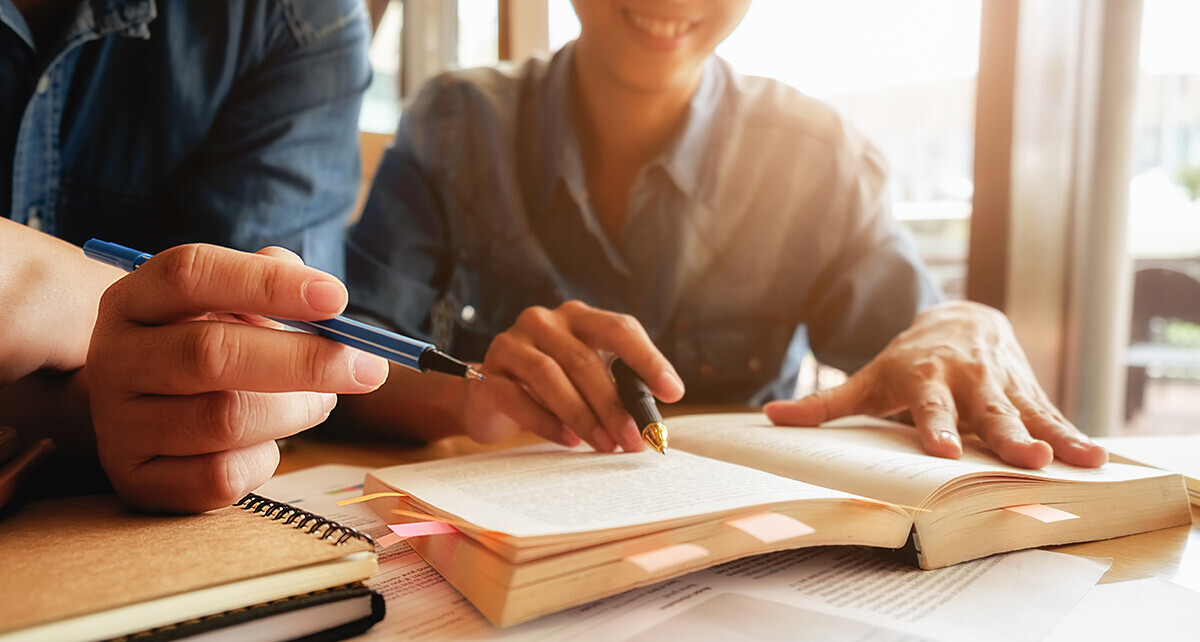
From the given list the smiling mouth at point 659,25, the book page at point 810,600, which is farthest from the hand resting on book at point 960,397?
the smiling mouth at point 659,25

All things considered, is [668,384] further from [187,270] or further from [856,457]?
[187,270]

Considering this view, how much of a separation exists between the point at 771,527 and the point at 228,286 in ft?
0.91

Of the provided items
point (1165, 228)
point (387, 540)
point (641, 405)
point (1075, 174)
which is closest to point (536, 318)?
point (641, 405)

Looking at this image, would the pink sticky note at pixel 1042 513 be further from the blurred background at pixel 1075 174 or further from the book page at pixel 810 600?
the blurred background at pixel 1075 174

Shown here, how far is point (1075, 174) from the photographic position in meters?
1.17

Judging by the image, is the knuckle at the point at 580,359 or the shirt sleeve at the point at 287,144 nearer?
the knuckle at the point at 580,359

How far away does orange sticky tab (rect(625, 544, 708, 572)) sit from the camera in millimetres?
307

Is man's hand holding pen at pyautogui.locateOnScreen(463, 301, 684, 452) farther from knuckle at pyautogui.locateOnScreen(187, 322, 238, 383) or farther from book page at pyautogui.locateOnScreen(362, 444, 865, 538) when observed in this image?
knuckle at pyautogui.locateOnScreen(187, 322, 238, 383)

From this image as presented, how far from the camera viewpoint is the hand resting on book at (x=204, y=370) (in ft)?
1.11

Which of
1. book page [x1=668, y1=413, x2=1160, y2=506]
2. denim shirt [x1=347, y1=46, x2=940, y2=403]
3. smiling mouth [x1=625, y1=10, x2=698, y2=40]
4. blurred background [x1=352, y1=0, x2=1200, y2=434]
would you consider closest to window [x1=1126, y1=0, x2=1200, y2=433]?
blurred background [x1=352, y1=0, x2=1200, y2=434]

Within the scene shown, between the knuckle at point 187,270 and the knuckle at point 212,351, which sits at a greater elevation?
the knuckle at point 187,270

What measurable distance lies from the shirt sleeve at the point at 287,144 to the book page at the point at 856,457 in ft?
1.67

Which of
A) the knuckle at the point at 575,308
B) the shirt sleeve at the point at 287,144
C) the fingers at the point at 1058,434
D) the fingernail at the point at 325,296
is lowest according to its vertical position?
the fingers at the point at 1058,434

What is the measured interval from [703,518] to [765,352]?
0.76 meters
